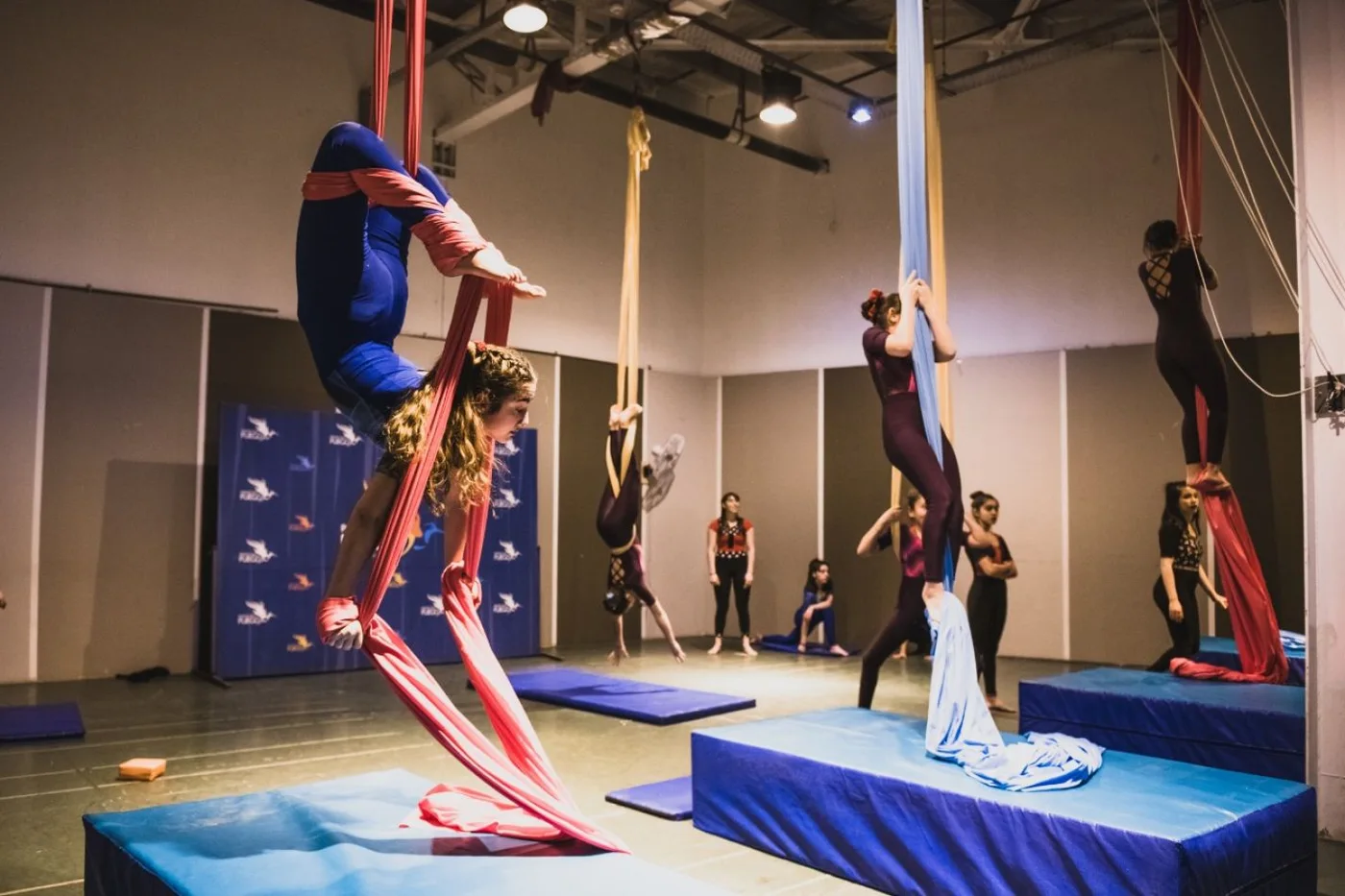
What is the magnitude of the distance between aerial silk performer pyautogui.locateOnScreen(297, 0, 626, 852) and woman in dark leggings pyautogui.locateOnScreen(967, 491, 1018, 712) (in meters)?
3.91

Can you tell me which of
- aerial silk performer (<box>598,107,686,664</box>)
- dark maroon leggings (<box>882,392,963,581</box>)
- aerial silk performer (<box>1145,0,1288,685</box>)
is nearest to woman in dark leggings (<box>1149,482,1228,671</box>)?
aerial silk performer (<box>1145,0,1288,685</box>)

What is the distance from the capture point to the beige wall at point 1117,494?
7.96m

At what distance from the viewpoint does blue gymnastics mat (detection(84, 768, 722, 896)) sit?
240 centimetres

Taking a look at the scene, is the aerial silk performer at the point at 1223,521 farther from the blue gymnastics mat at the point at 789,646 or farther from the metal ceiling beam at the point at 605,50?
the blue gymnastics mat at the point at 789,646

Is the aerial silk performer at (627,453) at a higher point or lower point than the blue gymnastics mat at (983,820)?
higher

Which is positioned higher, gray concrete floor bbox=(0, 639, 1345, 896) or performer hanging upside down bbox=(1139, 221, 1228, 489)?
performer hanging upside down bbox=(1139, 221, 1228, 489)

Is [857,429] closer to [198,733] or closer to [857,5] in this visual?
[857,5]

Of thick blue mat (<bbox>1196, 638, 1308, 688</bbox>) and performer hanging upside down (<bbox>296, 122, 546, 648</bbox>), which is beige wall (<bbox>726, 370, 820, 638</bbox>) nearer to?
thick blue mat (<bbox>1196, 638, 1308, 688</bbox>)

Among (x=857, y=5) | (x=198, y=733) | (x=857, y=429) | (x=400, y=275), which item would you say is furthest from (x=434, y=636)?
(x=857, y=5)

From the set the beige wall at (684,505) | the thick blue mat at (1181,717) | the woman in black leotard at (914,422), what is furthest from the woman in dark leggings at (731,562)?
the woman in black leotard at (914,422)

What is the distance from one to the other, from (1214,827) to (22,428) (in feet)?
23.9

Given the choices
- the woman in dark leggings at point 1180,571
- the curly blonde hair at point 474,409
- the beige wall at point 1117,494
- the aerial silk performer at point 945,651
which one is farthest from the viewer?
the beige wall at point 1117,494

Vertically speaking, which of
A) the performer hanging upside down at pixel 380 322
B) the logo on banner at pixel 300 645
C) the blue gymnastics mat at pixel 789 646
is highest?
the performer hanging upside down at pixel 380 322

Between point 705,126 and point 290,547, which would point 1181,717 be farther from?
point 705,126
